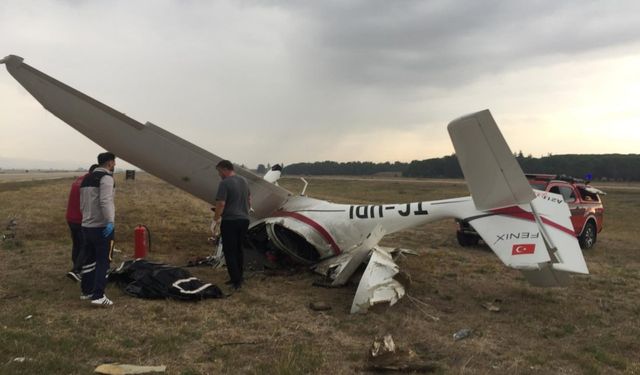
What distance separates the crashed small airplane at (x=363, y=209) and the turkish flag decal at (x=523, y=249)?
0.01 m

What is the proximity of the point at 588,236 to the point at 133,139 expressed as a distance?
12461 millimetres

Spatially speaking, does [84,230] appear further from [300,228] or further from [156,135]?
[300,228]

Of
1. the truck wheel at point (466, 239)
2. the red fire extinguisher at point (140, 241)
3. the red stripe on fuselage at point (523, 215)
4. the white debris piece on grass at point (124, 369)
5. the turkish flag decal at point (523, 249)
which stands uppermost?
the red stripe on fuselage at point (523, 215)

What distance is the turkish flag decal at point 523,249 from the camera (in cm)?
582

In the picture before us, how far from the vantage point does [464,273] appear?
878cm

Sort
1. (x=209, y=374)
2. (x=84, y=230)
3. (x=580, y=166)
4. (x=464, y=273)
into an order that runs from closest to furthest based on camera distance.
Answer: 1. (x=209, y=374)
2. (x=84, y=230)
3. (x=464, y=273)
4. (x=580, y=166)

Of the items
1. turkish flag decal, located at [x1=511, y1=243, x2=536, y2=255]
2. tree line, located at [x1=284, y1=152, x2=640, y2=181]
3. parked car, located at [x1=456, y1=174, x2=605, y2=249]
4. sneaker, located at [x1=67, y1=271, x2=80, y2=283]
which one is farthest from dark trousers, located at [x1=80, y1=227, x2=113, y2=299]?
tree line, located at [x1=284, y1=152, x2=640, y2=181]

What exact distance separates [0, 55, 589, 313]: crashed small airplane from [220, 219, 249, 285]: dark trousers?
3.67 feet

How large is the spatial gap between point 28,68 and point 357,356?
6.87 metres

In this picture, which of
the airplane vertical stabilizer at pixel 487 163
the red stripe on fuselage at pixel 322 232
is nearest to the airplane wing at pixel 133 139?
the red stripe on fuselage at pixel 322 232

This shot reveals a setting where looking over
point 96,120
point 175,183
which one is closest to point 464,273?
point 175,183

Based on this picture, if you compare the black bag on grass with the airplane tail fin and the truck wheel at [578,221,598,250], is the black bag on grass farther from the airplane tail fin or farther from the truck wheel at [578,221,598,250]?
the truck wheel at [578,221,598,250]

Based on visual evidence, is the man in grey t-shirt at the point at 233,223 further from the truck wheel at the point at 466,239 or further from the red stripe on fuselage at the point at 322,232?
the truck wheel at the point at 466,239

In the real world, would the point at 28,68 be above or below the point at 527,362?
above
